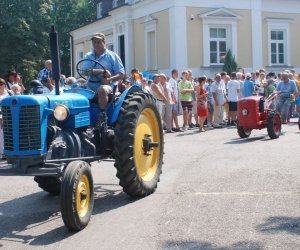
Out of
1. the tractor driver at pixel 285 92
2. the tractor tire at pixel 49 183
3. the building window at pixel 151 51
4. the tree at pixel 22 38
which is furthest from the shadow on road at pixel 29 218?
the tree at pixel 22 38

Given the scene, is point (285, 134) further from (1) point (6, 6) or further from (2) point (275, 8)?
(1) point (6, 6)

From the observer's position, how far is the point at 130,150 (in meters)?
6.88

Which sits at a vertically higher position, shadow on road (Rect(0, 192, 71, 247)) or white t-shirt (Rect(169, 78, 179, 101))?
white t-shirt (Rect(169, 78, 179, 101))

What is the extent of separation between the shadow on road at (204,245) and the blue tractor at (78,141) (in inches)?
42.2

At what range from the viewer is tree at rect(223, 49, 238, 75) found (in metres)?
26.3

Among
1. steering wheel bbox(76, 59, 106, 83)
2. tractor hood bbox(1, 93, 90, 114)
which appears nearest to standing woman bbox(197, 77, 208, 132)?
steering wheel bbox(76, 59, 106, 83)

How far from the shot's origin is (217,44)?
1095 inches

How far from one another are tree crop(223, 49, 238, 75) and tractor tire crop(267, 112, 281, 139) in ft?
41.6

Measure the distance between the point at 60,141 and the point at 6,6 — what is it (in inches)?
1512

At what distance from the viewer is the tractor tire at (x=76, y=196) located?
18.4 ft

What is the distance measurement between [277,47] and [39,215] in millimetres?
24955

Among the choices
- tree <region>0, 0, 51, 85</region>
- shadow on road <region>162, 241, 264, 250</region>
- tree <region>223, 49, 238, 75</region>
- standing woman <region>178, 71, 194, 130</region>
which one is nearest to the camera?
shadow on road <region>162, 241, 264, 250</region>

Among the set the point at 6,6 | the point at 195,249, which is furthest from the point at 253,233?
the point at 6,6

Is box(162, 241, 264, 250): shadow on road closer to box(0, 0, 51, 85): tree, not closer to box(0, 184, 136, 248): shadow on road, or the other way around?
box(0, 184, 136, 248): shadow on road
